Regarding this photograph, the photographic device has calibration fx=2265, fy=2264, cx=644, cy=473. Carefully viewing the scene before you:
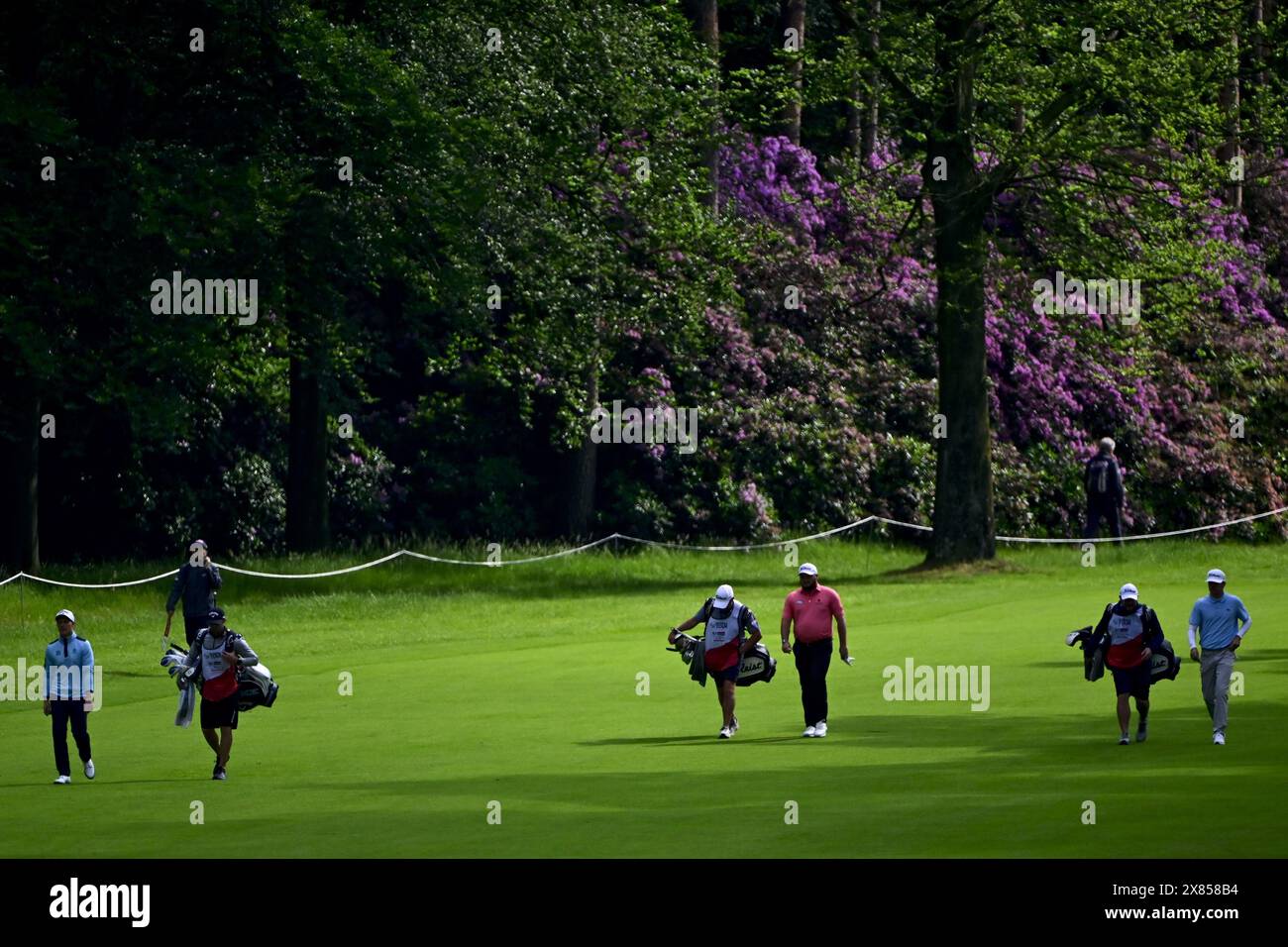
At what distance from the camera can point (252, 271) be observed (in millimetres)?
39531

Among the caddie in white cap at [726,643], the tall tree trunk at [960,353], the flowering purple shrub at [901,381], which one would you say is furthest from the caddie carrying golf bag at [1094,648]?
the flowering purple shrub at [901,381]

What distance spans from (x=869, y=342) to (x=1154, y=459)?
7.38 m

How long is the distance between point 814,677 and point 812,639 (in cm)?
39

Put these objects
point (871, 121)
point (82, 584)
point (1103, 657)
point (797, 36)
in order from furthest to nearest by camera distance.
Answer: point (871, 121), point (797, 36), point (82, 584), point (1103, 657)

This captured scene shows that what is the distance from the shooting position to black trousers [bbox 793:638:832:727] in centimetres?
2314

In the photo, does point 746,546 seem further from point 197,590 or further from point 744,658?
point 744,658

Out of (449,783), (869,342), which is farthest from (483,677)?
(869,342)

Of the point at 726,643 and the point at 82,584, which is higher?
the point at 82,584

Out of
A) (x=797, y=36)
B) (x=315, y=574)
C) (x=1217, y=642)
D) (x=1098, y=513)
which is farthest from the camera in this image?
(x=797, y=36)

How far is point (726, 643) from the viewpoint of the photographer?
2327 cm

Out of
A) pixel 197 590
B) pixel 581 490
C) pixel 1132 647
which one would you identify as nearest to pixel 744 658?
pixel 1132 647

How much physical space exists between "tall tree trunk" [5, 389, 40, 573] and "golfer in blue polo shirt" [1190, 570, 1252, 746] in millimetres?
23209
